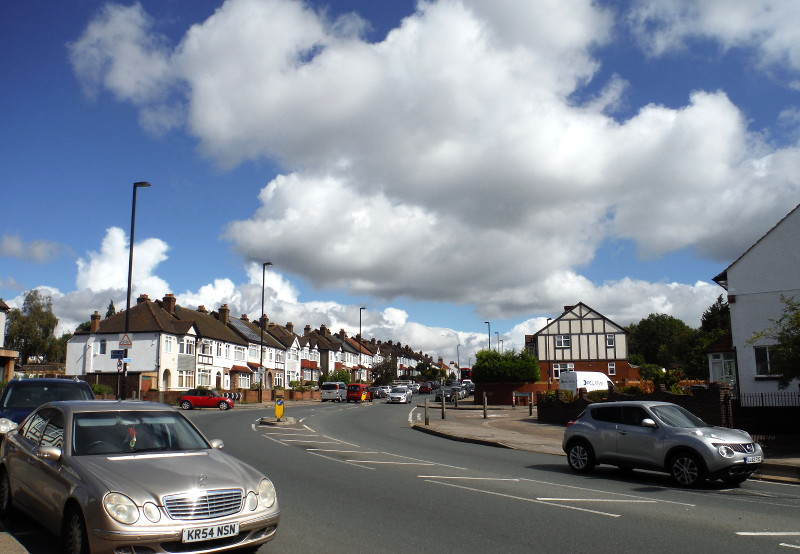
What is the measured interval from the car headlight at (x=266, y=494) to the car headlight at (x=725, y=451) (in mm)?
9037

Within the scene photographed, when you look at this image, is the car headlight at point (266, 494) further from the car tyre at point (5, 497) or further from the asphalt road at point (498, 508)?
the car tyre at point (5, 497)

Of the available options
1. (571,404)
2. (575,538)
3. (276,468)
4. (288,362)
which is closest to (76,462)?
(575,538)

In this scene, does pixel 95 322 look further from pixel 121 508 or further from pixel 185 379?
pixel 121 508

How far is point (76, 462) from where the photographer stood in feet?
21.8

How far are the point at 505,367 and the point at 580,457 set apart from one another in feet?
121

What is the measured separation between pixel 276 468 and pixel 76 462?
7518 millimetres

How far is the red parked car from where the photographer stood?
147 feet

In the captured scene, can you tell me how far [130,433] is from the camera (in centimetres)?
743

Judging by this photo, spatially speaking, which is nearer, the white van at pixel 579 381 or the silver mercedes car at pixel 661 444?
the silver mercedes car at pixel 661 444

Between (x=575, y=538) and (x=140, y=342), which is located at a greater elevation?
(x=140, y=342)

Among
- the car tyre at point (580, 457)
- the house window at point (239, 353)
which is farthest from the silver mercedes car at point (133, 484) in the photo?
the house window at point (239, 353)

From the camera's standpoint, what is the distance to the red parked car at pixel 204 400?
44.9 meters

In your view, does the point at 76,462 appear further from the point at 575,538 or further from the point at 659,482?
the point at 659,482

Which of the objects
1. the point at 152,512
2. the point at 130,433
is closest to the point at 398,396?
the point at 130,433
